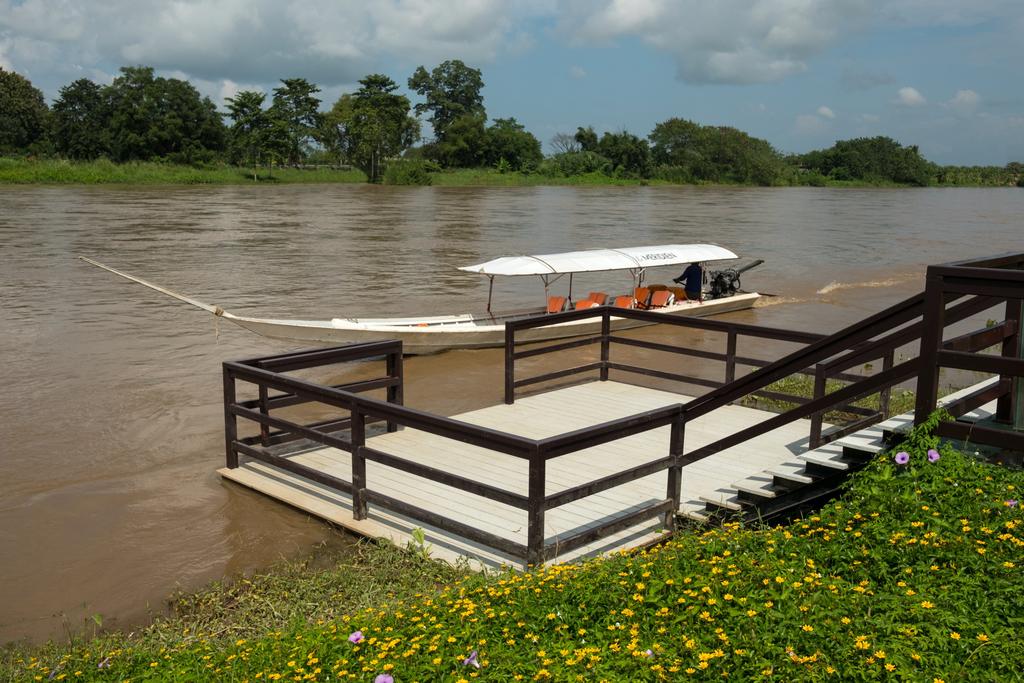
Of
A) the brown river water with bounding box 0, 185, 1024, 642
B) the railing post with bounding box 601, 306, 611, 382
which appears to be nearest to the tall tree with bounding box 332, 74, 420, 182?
the brown river water with bounding box 0, 185, 1024, 642

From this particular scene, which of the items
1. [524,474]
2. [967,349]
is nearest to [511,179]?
[524,474]

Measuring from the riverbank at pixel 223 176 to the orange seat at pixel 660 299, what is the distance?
70425mm

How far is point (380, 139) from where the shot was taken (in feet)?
311

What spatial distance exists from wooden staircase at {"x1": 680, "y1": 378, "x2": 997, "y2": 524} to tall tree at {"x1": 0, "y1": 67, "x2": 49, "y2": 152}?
3904 inches

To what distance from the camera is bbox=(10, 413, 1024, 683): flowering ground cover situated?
4.06 metres

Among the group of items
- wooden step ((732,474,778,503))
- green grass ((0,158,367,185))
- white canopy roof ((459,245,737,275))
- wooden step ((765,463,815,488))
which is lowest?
wooden step ((732,474,778,503))

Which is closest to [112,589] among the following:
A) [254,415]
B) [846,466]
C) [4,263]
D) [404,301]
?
[254,415]

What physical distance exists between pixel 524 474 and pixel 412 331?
8.79 metres

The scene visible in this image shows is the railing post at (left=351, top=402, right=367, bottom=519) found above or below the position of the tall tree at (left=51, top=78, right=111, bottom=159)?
below

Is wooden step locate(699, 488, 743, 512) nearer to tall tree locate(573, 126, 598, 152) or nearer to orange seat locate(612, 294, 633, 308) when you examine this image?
orange seat locate(612, 294, 633, 308)

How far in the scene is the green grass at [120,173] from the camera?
75.6 meters

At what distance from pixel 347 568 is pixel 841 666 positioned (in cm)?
395

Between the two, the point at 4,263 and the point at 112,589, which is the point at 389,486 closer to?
the point at 112,589

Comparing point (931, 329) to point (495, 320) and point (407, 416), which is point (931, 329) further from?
point (495, 320)
